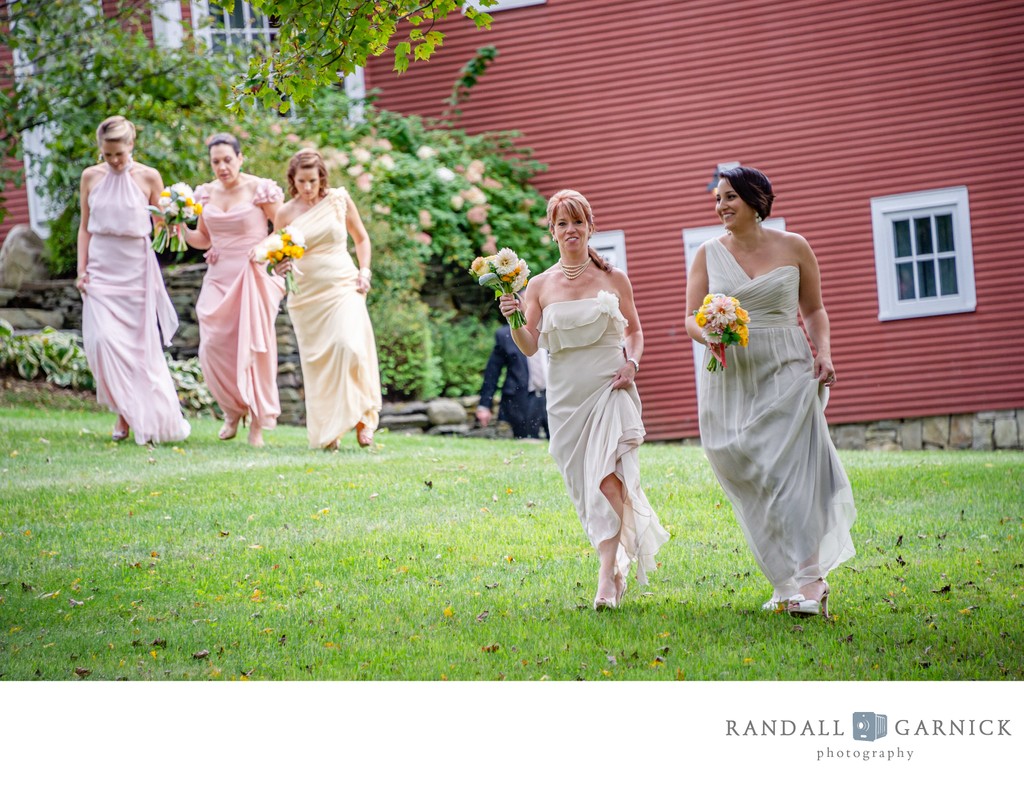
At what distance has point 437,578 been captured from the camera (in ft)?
21.1

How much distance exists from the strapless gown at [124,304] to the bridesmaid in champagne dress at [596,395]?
5230 millimetres

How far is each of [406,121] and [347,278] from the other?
262 inches

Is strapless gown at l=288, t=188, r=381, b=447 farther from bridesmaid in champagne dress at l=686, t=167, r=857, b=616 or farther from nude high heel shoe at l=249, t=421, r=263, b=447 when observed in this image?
bridesmaid in champagne dress at l=686, t=167, r=857, b=616

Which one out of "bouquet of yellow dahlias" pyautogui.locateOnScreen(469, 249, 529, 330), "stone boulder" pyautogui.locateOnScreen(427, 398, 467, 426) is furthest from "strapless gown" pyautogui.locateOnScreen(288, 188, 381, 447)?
"stone boulder" pyautogui.locateOnScreen(427, 398, 467, 426)

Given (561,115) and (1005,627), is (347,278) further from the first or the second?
(561,115)

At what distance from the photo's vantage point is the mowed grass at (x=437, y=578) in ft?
16.4

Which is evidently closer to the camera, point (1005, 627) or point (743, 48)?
→ point (1005, 627)

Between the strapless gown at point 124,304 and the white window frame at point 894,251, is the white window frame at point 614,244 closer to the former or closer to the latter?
the white window frame at point 894,251

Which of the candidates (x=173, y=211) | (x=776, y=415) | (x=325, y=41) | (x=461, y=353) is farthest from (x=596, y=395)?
(x=461, y=353)

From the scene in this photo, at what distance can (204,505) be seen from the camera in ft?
26.2

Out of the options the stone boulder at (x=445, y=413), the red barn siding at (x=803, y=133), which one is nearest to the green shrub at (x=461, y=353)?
the stone boulder at (x=445, y=413)

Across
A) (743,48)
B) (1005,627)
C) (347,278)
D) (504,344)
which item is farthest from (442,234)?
(1005,627)

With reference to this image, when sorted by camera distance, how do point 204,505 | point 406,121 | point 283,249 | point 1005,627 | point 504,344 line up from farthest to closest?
point 406,121 → point 504,344 → point 283,249 → point 204,505 → point 1005,627

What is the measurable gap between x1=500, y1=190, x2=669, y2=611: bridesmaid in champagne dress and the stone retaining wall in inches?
357
